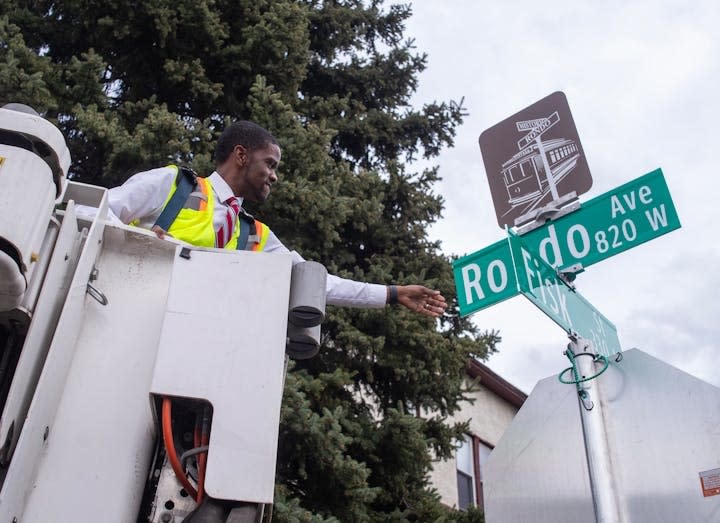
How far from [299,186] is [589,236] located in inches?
151

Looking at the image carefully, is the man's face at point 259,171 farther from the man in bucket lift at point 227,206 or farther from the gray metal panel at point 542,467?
the gray metal panel at point 542,467

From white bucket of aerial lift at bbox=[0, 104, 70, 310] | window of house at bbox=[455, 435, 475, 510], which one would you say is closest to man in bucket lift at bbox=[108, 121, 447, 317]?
white bucket of aerial lift at bbox=[0, 104, 70, 310]

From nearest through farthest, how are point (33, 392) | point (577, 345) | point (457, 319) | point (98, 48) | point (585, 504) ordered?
1. point (33, 392)
2. point (585, 504)
3. point (577, 345)
4. point (98, 48)
5. point (457, 319)

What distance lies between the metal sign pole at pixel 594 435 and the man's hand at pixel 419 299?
0.67 meters

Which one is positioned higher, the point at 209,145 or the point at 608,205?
the point at 209,145

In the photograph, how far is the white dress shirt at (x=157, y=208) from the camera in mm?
2605

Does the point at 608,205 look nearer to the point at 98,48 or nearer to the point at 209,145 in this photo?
the point at 209,145

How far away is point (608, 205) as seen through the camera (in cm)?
383

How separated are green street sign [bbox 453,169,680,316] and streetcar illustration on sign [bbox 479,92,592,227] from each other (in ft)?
0.61

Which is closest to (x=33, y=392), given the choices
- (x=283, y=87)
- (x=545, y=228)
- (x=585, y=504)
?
(x=585, y=504)

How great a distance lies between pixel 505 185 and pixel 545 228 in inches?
18.3

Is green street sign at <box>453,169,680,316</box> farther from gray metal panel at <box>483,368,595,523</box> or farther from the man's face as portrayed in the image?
the man's face

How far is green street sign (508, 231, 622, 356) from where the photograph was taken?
136 inches

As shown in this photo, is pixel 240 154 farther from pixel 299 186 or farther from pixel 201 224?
pixel 299 186
